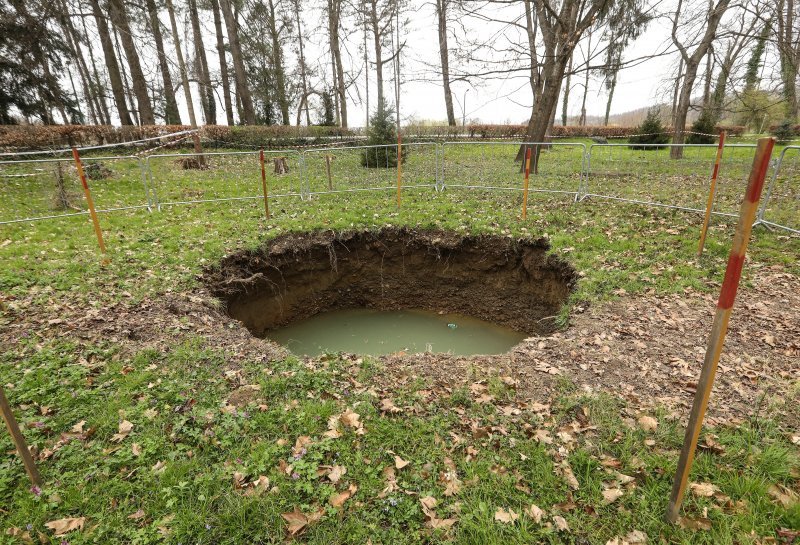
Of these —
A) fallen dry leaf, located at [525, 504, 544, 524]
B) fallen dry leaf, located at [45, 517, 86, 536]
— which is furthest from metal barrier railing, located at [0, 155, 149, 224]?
fallen dry leaf, located at [525, 504, 544, 524]

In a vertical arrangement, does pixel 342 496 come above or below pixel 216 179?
below

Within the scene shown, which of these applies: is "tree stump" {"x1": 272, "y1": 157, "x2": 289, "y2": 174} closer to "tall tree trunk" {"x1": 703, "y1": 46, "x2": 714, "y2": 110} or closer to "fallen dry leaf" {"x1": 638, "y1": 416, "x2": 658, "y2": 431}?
"fallen dry leaf" {"x1": 638, "y1": 416, "x2": 658, "y2": 431}

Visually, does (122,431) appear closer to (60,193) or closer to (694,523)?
(694,523)

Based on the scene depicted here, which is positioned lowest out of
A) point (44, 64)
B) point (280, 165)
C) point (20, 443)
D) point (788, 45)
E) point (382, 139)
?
point (20, 443)

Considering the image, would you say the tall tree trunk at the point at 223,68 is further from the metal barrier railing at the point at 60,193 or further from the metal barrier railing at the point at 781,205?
the metal barrier railing at the point at 781,205

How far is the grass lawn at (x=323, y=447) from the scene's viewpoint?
2465 mm

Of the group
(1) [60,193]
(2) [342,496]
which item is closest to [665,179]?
(2) [342,496]

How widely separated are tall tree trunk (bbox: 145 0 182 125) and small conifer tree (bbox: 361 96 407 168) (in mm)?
10045

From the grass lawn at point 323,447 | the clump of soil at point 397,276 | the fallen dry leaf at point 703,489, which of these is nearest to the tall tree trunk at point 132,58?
the clump of soil at point 397,276

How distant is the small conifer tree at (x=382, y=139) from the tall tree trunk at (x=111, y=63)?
36.3ft

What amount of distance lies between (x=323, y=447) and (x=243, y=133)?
19.0 meters

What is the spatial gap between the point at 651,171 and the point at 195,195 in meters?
13.5

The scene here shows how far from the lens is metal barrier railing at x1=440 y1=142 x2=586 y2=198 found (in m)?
10.2

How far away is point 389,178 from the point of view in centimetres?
1194
